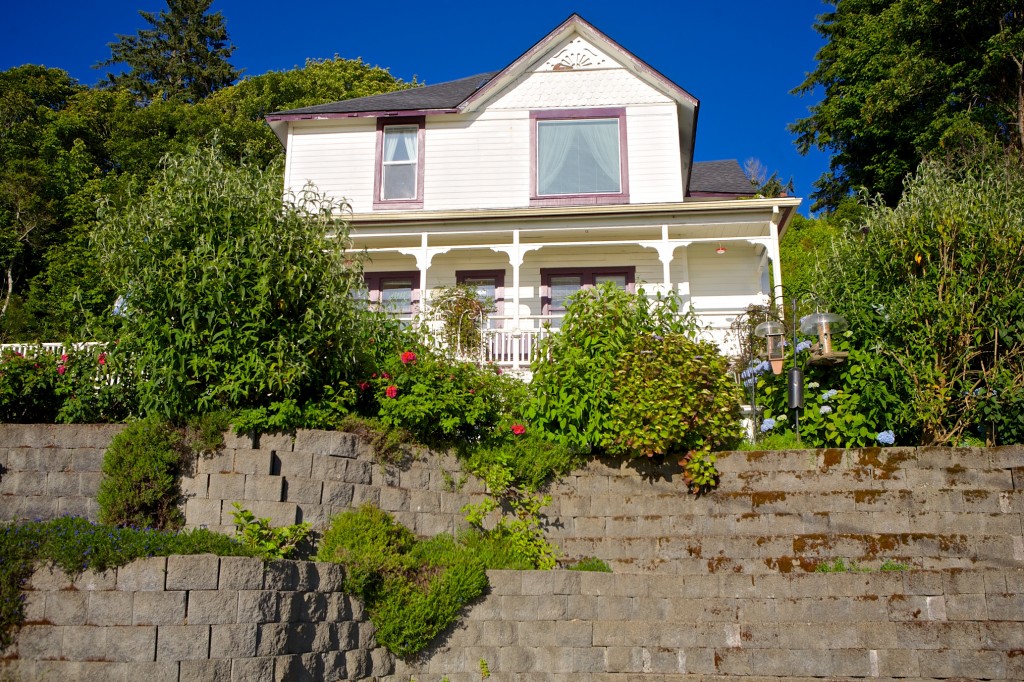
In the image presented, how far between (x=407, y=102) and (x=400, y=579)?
11.1 metres

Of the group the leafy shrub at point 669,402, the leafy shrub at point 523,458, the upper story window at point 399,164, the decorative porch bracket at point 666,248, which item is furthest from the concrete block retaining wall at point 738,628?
the upper story window at point 399,164

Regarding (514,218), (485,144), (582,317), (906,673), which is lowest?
(906,673)

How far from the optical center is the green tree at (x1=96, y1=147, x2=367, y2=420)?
363 inches

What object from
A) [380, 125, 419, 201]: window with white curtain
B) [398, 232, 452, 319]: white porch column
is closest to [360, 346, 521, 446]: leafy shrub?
[398, 232, 452, 319]: white porch column

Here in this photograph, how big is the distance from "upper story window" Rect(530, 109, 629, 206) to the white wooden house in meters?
0.03

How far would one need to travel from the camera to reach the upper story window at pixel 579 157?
52.7 ft

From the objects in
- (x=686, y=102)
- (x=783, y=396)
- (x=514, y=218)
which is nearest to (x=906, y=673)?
(x=783, y=396)

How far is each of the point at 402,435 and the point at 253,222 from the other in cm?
282

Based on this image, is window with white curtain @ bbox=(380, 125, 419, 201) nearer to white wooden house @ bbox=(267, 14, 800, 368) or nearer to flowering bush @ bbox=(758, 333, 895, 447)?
white wooden house @ bbox=(267, 14, 800, 368)

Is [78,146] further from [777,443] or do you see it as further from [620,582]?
[620,582]

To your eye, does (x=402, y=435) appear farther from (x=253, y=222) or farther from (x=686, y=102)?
(x=686, y=102)

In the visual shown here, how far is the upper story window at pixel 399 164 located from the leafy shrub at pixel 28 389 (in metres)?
7.13

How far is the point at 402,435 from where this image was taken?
9727 millimetres

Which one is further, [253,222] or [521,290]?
[521,290]
